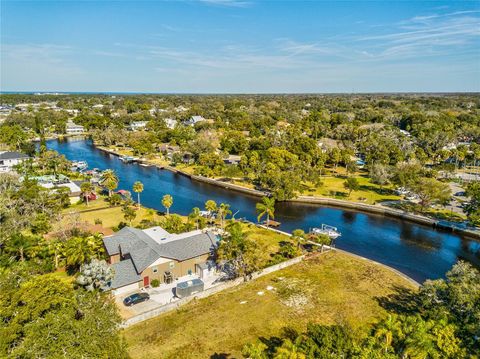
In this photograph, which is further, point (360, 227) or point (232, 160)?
point (232, 160)

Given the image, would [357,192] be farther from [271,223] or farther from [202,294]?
[202,294]

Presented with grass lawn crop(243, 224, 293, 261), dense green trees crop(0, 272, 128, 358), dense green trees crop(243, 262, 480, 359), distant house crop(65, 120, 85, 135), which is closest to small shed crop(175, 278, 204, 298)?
dense green trees crop(0, 272, 128, 358)

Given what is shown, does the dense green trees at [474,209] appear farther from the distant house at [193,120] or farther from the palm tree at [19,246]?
the distant house at [193,120]

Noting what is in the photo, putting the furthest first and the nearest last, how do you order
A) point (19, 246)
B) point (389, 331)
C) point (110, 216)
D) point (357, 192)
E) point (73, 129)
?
point (73, 129) → point (357, 192) → point (110, 216) → point (19, 246) → point (389, 331)

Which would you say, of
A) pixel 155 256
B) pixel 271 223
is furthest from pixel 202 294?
pixel 271 223

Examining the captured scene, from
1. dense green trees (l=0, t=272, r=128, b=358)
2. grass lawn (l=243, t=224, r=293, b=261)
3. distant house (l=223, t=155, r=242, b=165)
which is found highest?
dense green trees (l=0, t=272, r=128, b=358)

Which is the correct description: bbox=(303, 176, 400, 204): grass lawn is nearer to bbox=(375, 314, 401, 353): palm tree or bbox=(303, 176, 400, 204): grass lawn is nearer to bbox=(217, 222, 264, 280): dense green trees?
bbox=(217, 222, 264, 280): dense green trees

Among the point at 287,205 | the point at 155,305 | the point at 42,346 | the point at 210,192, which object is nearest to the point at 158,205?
the point at 210,192
